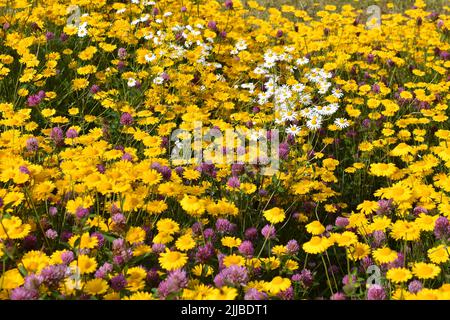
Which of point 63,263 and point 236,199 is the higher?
point 63,263

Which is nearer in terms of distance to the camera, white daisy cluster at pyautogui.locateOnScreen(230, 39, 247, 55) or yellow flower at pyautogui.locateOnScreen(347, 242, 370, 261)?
yellow flower at pyautogui.locateOnScreen(347, 242, 370, 261)

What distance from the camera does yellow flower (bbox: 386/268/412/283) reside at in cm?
211

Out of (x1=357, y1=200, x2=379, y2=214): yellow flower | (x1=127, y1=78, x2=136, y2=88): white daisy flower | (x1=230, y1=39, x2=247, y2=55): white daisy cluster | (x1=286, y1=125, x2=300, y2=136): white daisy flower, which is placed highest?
(x1=230, y1=39, x2=247, y2=55): white daisy cluster

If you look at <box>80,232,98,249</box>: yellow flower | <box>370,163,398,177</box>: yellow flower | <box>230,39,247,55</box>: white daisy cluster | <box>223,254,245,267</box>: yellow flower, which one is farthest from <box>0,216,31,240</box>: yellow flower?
<box>230,39,247,55</box>: white daisy cluster

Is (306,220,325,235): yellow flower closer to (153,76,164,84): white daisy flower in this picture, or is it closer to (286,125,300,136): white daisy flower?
(286,125,300,136): white daisy flower

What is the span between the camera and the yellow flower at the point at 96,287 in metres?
1.97

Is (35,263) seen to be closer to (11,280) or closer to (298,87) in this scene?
(11,280)

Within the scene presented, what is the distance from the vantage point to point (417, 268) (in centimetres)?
220

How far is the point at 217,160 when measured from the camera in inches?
126

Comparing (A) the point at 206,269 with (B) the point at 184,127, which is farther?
(B) the point at 184,127

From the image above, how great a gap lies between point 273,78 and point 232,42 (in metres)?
0.97

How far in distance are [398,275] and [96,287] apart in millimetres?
1129
